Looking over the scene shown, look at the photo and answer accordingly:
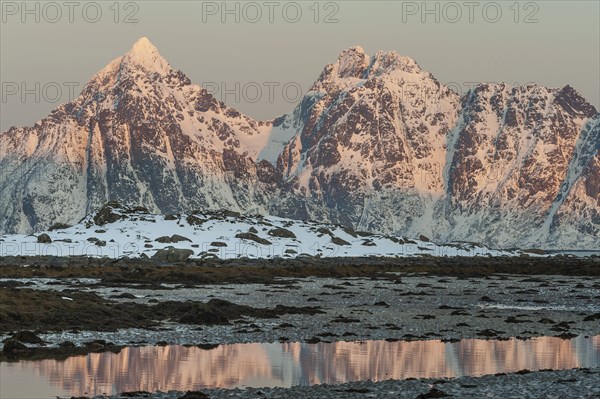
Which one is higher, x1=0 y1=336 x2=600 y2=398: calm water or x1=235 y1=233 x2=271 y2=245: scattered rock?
x1=235 y1=233 x2=271 y2=245: scattered rock

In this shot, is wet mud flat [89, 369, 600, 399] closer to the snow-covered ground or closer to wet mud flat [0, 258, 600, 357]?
wet mud flat [0, 258, 600, 357]

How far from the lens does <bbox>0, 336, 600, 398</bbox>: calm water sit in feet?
123

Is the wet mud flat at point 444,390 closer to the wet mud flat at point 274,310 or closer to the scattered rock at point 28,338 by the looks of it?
the wet mud flat at point 274,310

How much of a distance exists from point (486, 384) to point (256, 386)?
816cm

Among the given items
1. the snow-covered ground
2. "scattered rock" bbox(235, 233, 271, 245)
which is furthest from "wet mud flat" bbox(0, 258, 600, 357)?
"scattered rock" bbox(235, 233, 271, 245)

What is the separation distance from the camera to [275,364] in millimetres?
43094

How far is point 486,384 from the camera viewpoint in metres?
36.9

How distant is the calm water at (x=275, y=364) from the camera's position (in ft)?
123

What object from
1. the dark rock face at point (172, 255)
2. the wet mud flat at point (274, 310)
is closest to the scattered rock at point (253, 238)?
the dark rock face at point (172, 255)

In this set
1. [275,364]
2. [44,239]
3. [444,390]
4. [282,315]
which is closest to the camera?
[444,390]

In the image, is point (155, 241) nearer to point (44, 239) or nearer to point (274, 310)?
point (44, 239)

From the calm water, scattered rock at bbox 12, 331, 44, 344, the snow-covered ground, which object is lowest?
the calm water

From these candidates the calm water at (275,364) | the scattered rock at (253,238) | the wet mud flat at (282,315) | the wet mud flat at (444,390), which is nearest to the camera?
the wet mud flat at (444,390)

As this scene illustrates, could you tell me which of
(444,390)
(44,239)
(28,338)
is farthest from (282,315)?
(44,239)
